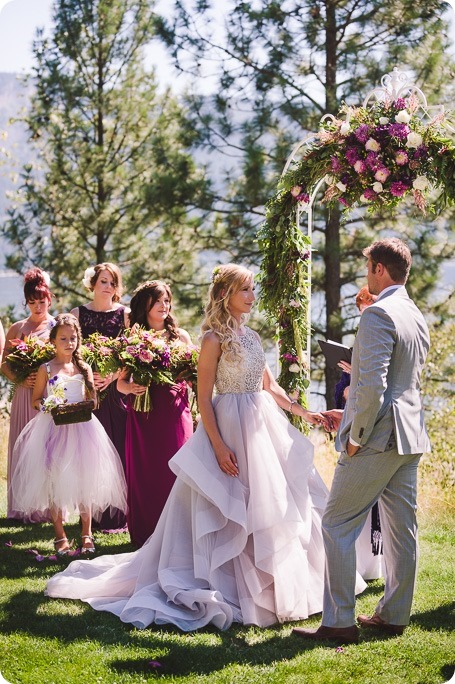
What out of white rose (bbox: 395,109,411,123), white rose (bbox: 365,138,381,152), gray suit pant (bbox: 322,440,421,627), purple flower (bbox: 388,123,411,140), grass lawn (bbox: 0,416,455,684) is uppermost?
white rose (bbox: 395,109,411,123)

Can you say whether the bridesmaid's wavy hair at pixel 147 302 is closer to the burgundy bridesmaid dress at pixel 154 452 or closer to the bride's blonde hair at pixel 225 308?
the burgundy bridesmaid dress at pixel 154 452

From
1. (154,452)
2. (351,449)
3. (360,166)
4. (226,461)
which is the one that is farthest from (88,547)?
(360,166)

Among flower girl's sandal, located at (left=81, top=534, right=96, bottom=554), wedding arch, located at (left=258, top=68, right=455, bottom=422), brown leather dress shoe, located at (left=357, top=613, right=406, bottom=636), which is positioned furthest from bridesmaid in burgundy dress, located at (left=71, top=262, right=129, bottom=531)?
brown leather dress shoe, located at (left=357, top=613, right=406, bottom=636)

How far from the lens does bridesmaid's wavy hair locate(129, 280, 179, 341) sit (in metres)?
6.96

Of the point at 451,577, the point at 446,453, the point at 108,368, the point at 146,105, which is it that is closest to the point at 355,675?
the point at 451,577

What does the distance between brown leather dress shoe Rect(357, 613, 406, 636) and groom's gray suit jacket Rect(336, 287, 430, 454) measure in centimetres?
108

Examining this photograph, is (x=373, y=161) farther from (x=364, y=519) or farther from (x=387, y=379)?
(x=364, y=519)

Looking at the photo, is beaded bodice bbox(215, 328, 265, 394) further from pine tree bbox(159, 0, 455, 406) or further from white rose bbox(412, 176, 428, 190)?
pine tree bbox(159, 0, 455, 406)

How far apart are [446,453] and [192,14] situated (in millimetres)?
9858

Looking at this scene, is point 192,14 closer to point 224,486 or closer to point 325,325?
point 325,325

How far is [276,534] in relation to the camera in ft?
17.2

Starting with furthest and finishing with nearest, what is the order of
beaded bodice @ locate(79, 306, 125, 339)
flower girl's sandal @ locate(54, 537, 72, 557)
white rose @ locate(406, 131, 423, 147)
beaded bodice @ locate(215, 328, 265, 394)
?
beaded bodice @ locate(79, 306, 125, 339) < flower girl's sandal @ locate(54, 537, 72, 557) < white rose @ locate(406, 131, 423, 147) < beaded bodice @ locate(215, 328, 265, 394)

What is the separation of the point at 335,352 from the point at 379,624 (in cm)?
188

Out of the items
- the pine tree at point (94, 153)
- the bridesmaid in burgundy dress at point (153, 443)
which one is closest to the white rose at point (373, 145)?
the bridesmaid in burgundy dress at point (153, 443)
